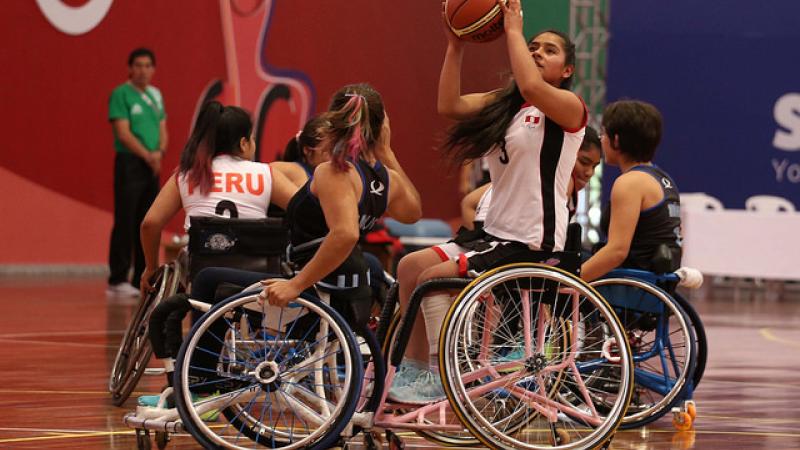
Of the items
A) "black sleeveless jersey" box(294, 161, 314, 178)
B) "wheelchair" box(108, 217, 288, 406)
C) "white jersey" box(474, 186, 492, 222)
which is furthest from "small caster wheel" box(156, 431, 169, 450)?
"black sleeveless jersey" box(294, 161, 314, 178)

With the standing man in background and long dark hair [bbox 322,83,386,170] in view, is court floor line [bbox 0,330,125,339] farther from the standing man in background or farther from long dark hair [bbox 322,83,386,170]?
long dark hair [bbox 322,83,386,170]

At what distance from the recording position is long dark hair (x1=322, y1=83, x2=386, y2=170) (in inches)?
174

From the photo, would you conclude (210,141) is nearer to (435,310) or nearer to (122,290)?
(435,310)

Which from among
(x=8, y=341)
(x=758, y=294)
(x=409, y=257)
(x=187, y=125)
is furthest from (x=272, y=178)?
(x=758, y=294)

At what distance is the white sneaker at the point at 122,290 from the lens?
1153 cm

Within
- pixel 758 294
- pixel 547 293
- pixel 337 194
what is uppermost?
pixel 337 194

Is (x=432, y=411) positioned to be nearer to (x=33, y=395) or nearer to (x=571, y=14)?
(x=33, y=395)

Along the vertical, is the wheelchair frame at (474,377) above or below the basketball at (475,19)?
below

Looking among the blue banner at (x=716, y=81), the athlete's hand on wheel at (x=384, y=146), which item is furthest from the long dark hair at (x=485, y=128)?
the blue banner at (x=716, y=81)

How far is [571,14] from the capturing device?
14148mm

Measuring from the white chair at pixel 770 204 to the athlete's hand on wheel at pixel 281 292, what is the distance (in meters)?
10.9

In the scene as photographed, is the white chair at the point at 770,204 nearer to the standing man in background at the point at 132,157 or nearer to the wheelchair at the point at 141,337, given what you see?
the standing man in background at the point at 132,157

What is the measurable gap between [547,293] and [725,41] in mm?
10960

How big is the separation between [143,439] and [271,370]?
0.58m
